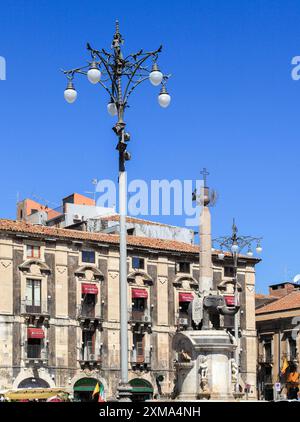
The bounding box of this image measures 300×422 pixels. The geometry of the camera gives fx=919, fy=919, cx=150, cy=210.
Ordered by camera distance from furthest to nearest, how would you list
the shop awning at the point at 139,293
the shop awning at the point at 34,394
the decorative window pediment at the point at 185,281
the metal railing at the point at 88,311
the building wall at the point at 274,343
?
the building wall at the point at 274,343 < the decorative window pediment at the point at 185,281 < the shop awning at the point at 139,293 < the metal railing at the point at 88,311 < the shop awning at the point at 34,394

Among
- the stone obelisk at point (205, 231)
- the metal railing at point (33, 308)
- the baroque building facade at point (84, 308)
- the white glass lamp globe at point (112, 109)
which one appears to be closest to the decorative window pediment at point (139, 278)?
the baroque building facade at point (84, 308)

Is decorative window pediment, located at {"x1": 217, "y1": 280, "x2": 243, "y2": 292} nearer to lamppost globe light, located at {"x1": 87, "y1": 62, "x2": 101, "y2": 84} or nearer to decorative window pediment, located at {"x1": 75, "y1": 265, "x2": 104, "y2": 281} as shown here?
decorative window pediment, located at {"x1": 75, "y1": 265, "x2": 104, "y2": 281}

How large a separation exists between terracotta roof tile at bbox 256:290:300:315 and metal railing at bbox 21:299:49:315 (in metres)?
26.3

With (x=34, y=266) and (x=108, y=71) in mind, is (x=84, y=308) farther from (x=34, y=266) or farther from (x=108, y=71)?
(x=108, y=71)

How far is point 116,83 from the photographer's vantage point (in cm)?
2230

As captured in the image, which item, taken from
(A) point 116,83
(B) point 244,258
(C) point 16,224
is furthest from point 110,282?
(A) point 116,83

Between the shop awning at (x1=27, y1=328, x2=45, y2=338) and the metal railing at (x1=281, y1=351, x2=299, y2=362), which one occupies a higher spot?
the shop awning at (x1=27, y1=328, x2=45, y2=338)

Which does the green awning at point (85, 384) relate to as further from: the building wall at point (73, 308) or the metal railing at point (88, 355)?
the metal railing at point (88, 355)

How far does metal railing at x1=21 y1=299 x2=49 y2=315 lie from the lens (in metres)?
57.5

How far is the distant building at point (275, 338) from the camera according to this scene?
7662cm

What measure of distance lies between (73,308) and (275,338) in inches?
985

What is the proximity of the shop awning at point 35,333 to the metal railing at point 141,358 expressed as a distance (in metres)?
6.93

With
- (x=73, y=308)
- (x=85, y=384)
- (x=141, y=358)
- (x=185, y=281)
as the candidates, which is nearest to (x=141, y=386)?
(x=141, y=358)

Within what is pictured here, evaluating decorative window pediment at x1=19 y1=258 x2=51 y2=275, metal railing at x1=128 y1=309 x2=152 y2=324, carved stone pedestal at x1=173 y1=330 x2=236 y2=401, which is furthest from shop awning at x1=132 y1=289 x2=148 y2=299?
carved stone pedestal at x1=173 y1=330 x2=236 y2=401
